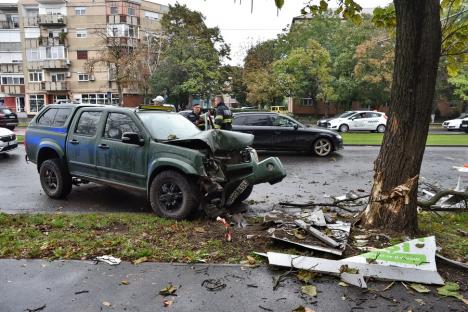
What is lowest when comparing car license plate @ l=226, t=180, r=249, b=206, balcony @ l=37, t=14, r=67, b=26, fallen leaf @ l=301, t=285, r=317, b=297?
fallen leaf @ l=301, t=285, r=317, b=297

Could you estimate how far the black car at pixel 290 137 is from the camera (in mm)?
13453

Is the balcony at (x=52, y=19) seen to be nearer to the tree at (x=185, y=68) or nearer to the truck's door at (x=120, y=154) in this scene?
the tree at (x=185, y=68)

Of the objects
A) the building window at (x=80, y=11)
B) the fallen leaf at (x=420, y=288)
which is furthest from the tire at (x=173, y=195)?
the building window at (x=80, y=11)

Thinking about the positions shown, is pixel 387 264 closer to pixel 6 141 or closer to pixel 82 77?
pixel 6 141

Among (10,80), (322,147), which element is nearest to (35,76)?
(10,80)

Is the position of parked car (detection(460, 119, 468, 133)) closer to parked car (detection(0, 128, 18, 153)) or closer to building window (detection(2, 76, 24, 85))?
parked car (detection(0, 128, 18, 153))

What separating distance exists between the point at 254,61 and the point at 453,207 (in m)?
41.9

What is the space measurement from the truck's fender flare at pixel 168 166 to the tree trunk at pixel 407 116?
248 cm

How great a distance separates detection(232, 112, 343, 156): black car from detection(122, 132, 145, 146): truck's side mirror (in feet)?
25.3

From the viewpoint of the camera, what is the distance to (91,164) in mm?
6793

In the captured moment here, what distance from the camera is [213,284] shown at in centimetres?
369

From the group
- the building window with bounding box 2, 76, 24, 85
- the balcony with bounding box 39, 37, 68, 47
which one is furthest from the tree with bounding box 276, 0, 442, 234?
the building window with bounding box 2, 76, 24, 85

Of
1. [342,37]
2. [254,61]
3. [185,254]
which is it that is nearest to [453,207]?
[185,254]

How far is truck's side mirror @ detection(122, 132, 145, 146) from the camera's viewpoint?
608cm
